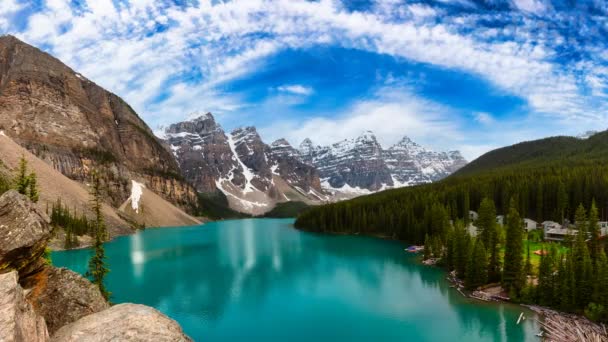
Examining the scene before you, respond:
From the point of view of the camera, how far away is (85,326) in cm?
955

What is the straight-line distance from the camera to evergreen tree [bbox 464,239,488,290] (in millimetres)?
47125

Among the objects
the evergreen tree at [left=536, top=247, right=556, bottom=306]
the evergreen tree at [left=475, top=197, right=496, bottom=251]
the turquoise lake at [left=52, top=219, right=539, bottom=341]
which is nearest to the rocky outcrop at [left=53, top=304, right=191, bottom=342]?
the turquoise lake at [left=52, top=219, right=539, bottom=341]

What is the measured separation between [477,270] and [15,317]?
48.5 metres

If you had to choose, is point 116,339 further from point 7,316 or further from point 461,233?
point 461,233

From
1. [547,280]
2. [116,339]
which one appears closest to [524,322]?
[547,280]

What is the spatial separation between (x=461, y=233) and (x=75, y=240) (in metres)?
86.7

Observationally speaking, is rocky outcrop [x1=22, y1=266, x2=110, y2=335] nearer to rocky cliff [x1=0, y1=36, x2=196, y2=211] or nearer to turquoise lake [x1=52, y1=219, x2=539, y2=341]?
turquoise lake [x1=52, y1=219, x2=539, y2=341]

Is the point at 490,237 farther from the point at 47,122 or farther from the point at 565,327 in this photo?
the point at 47,122

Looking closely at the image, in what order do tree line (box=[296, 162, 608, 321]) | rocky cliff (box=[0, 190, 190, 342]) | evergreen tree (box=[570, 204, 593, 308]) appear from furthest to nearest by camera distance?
1. tree line (box=[296, 162, 608, 321])
2. evergreen tree (box=[570, 204, 593, 308])
3. rocky cliff (box=[0, 190, 190, 342])

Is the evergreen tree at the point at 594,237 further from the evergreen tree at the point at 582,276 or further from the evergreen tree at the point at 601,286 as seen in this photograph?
the evergreen tree at the point at 601,286

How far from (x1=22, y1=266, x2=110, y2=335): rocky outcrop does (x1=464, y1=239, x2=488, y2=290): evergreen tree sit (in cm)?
4467

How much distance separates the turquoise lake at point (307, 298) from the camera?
3425 cm

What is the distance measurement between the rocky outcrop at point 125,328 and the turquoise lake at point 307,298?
24737mm

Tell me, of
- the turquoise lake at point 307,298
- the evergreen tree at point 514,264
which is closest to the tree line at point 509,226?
the evergreen tree at point 514,264
